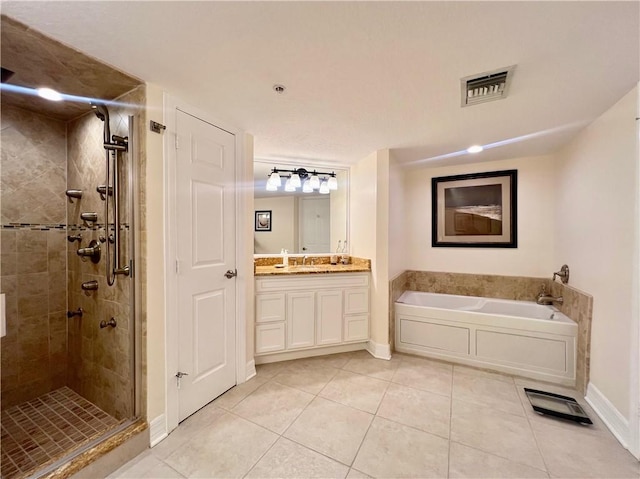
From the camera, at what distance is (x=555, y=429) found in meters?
1.71

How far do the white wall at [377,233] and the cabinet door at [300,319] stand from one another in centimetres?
69

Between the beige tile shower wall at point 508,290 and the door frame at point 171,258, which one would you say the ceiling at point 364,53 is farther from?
the beige tile shower wall at point 508,290

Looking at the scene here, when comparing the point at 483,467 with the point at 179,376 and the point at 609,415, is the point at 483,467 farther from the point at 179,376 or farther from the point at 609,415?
the point at 179,376

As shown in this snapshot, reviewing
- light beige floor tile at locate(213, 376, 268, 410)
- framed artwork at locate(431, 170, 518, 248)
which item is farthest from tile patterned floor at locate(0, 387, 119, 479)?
framed artwork at locate(431, 170, 518, 248)

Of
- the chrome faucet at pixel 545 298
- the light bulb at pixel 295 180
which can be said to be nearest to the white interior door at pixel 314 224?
the light bulb at pixel 295 180

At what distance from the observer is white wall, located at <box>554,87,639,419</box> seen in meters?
1.59

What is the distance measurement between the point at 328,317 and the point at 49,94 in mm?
2725

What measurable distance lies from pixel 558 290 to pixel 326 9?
3.16 metres

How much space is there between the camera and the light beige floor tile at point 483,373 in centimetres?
234

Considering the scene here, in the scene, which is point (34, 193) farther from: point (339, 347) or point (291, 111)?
point (339, 347)

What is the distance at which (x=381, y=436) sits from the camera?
1647mm

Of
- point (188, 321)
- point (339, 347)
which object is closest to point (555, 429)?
point (339, 347)

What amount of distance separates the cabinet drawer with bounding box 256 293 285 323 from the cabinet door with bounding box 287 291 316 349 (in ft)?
0.26

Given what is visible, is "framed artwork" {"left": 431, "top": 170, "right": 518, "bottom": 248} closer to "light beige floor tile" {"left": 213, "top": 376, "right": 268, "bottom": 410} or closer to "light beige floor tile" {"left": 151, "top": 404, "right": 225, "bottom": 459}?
"light beige floor tile" {"left": 213, "top": 376, "right": 268, "bottom": 410}
